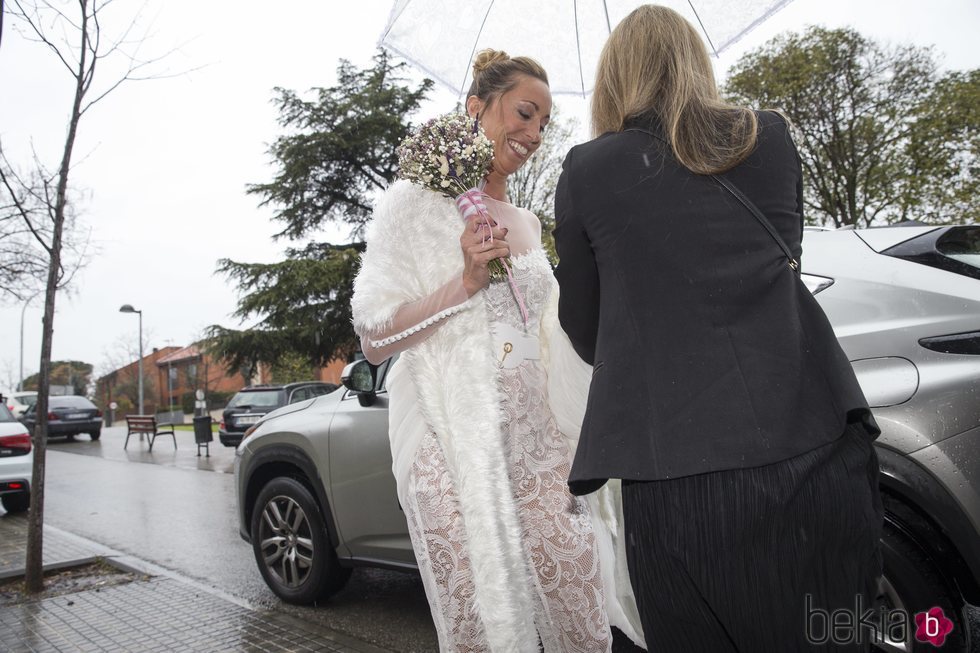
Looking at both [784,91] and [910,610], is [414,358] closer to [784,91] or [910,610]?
[910,610]

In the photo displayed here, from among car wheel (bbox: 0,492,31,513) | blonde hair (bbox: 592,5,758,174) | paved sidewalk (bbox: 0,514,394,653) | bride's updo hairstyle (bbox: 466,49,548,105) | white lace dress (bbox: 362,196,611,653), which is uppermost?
bride's updo hairstyle (bbox: 466,49,548,105)

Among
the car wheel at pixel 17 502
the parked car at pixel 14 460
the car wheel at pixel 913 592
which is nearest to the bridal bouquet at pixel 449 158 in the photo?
the car wheel at pixel 913 592

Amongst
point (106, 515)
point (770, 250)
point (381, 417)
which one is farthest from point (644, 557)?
point (106, 515)

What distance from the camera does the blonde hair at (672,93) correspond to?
128 centimetres

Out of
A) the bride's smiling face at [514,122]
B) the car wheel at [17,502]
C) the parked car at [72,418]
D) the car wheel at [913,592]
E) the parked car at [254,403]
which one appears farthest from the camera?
the parked car at [72,418]

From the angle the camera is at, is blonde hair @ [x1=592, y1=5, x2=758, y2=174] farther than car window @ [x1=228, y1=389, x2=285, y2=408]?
No

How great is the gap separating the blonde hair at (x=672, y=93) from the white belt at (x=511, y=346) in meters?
0.71

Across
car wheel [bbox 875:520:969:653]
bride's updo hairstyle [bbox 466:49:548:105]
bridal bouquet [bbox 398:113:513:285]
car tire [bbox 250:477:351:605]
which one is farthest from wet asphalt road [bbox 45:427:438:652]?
bride's updo hairstyle [bbox 466:49:548:105]

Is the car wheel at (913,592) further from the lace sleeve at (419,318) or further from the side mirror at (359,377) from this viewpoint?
the side mirror at (359,377)

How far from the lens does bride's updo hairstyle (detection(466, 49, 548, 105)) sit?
2328mm

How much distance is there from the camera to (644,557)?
1.25 metres

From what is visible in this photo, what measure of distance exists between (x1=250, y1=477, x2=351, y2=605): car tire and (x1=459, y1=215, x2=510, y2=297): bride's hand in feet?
9.35

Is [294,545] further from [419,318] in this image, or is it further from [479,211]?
[479,211]

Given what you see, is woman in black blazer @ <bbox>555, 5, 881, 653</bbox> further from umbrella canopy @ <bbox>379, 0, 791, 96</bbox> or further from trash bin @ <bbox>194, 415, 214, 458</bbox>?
trash bin @ <bbox>194, 415, 214, 458</bbox>
